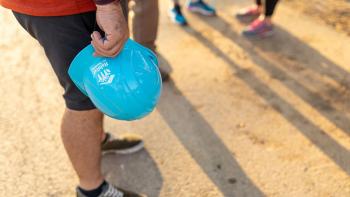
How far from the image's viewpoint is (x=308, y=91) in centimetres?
300

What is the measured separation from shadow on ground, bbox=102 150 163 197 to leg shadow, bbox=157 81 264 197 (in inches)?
9.4

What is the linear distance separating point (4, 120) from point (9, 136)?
17 centimetres

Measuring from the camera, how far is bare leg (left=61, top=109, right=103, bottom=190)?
6.16 ft

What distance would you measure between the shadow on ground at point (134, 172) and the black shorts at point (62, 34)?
0.75 meters

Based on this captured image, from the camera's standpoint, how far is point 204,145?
8.43 ft

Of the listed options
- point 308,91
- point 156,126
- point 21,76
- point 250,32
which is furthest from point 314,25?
point 21,76

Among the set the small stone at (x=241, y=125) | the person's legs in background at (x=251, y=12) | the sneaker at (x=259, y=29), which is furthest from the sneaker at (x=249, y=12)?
the small stone at (x=241, y=125)

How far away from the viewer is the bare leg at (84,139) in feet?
6.16

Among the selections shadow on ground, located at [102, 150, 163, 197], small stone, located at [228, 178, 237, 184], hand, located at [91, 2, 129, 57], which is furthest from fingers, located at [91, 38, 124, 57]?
small stone, located at [228, 178, 237, 184]

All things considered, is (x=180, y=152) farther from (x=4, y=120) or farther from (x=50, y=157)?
(x=4, y=120)

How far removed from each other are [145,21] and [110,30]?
4.19 feet

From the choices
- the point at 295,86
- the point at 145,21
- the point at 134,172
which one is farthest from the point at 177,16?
the point at 134,172

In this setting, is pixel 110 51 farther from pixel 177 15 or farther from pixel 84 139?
pixel 177 15

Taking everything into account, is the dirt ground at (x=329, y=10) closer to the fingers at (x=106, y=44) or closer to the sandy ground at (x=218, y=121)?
the sandy ground at (x=218, y=121)
